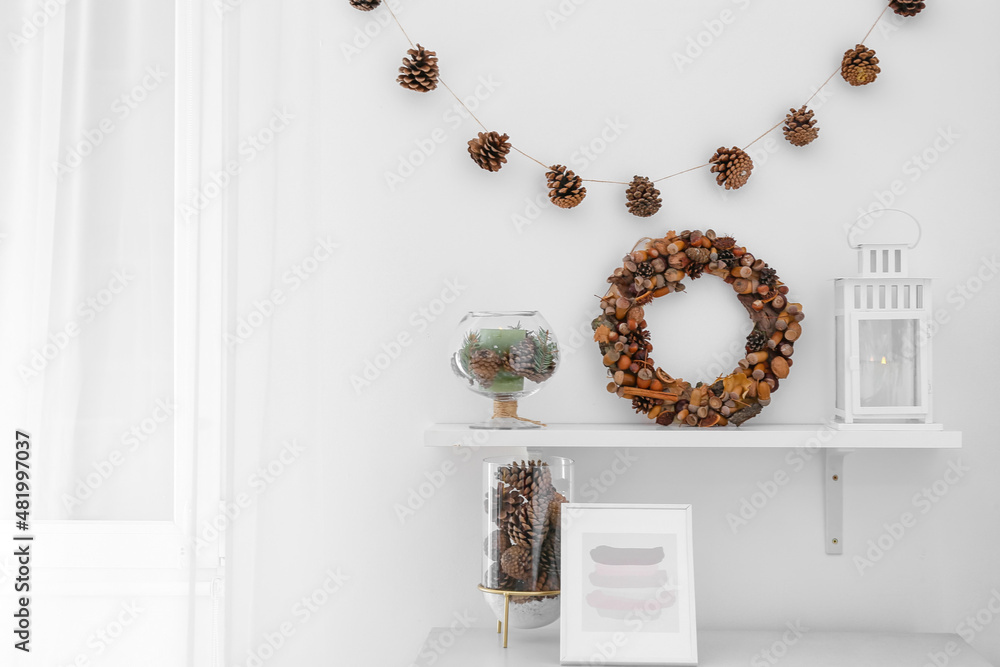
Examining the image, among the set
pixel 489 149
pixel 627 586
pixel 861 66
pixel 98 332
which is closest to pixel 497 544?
pixel 627 586

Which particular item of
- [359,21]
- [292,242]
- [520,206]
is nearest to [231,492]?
[292,242]

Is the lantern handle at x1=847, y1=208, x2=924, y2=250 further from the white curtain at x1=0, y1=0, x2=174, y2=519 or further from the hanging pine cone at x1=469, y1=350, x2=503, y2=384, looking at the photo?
the white curtain at x1=0, y1=0, x2=174, y2=519

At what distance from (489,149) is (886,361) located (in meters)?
0.68

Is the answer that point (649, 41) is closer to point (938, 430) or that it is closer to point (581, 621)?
point (938, 430)

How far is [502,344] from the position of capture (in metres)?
1.11

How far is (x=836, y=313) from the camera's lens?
118 cm

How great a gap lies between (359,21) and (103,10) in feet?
1.37

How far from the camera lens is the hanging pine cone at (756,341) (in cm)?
121

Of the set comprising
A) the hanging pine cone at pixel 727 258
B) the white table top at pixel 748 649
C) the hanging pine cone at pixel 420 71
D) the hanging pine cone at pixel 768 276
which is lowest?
the white table top at pixel 748 649

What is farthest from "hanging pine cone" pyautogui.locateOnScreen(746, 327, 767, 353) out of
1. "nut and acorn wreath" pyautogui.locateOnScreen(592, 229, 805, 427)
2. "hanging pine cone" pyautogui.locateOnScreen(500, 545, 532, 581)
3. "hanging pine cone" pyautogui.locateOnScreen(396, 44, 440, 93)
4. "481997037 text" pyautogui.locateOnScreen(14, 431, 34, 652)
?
"481997037 text" pyautogui.locateOnScreen(14, 431, 34, 652)

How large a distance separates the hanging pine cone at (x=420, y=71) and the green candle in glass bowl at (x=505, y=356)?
40 centimetres

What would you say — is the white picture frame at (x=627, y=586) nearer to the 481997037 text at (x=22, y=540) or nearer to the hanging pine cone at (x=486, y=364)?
the hanging pine cone at (x=486, y=364)

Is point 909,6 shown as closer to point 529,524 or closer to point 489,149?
point 489,149

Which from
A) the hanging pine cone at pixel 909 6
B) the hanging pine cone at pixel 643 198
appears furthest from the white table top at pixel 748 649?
the hanging pine cone at pixel 909 6
